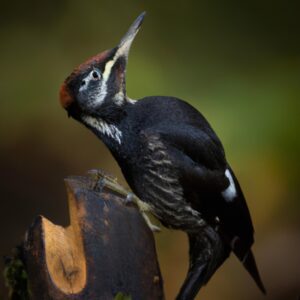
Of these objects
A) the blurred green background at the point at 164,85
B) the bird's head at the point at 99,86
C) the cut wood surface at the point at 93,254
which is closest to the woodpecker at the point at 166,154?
the bird's head at the point at 99,86

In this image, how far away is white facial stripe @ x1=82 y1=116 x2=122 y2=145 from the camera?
213cm

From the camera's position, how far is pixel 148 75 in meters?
3.29

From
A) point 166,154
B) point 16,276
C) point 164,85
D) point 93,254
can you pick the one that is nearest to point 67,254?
point 93,254

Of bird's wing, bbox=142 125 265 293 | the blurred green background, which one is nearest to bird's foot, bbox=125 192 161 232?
bird's wing, bbox=142 125 265 293

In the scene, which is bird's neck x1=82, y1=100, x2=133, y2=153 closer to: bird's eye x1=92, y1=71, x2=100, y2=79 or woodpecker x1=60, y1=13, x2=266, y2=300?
woodpecker x1=60, y1=13, x2=266, y2=300

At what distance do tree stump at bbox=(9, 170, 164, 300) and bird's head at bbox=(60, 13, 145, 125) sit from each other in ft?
→ 1.39

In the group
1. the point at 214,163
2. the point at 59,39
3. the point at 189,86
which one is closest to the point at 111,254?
the point at 214,163

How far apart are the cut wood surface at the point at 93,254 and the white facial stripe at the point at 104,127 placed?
0.43 meters

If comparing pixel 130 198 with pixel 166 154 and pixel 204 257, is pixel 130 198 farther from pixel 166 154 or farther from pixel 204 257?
pixel 204 257

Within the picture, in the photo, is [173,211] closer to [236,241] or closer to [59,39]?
[236,241]

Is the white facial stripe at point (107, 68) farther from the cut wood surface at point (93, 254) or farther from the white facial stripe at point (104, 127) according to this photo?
the cut wood surface at point (93, 254)

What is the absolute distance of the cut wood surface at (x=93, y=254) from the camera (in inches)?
60.3

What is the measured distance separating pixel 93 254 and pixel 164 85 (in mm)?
1808

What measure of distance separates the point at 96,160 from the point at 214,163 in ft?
4.33
